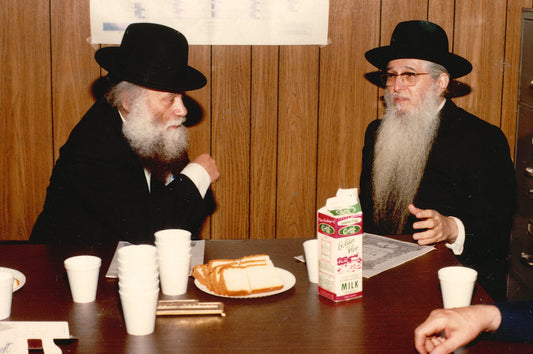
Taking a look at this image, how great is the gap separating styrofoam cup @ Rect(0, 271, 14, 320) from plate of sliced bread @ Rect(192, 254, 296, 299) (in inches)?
18.1

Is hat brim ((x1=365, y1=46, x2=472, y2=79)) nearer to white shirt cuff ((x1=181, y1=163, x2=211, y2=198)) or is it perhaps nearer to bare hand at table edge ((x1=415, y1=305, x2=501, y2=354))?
white shirt cuff ((x1=181, y1=163, x2=211, y2=198))

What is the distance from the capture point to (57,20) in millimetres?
3078

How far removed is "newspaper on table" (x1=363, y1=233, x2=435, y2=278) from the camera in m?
1.83

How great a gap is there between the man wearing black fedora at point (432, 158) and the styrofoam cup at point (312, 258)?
3.10 ft

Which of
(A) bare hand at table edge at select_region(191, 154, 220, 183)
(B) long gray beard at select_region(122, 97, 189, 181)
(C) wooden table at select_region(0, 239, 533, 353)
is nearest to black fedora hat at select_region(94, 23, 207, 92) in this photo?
(B) long gray beard at select_region(122, 97, 189, 181)

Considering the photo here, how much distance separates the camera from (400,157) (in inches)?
118

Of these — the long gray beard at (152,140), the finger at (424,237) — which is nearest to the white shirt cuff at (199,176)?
the long gray beard at (152,140)

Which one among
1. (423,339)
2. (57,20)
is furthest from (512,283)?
(57,20)

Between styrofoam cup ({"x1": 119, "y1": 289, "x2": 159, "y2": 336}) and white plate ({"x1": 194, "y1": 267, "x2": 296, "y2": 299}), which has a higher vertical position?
styrofoam cup ({"x1": 119, "y1": 289, "x2": 159, "y2": 336})

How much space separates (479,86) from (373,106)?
557mm

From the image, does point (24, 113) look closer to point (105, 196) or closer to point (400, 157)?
point (105, 196)

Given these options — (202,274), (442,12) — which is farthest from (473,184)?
(202,274)

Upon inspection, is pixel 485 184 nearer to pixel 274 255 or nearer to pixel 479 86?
pixel 479 86

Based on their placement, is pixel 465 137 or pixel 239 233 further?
pixel 239 233
